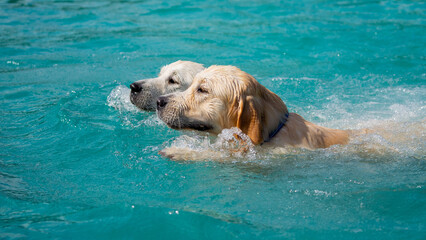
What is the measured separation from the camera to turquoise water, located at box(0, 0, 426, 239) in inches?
174

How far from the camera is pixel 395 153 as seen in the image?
18.9 ft

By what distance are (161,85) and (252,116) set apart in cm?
249

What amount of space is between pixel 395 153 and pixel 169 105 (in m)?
3.06

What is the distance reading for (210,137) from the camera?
5785mm

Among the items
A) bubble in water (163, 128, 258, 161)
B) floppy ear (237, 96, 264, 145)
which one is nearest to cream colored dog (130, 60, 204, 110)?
bubble in water (163, 128, 258, 161)

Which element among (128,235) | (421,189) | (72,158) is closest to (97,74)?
(72,158)

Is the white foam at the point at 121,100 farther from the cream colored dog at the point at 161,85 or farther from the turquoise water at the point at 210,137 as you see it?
the cream colored dog at the point at 161,85

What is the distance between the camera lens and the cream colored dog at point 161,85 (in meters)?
7.12

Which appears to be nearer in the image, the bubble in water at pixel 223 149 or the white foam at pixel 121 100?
the bubble in water at pixel 223 149

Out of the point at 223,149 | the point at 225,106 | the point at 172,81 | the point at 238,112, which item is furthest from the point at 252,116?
the point at 172,81

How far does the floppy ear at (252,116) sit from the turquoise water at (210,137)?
25 cm

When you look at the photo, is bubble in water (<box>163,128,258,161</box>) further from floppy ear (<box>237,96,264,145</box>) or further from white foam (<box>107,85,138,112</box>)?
white foam (<box>107,85,138,112</box>)

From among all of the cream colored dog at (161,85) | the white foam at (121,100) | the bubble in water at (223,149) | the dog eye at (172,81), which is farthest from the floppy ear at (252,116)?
the white foam at (121,100)

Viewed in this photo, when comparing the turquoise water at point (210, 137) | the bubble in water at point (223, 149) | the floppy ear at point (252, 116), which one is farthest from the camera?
the bubble in water at point (223, 149)
